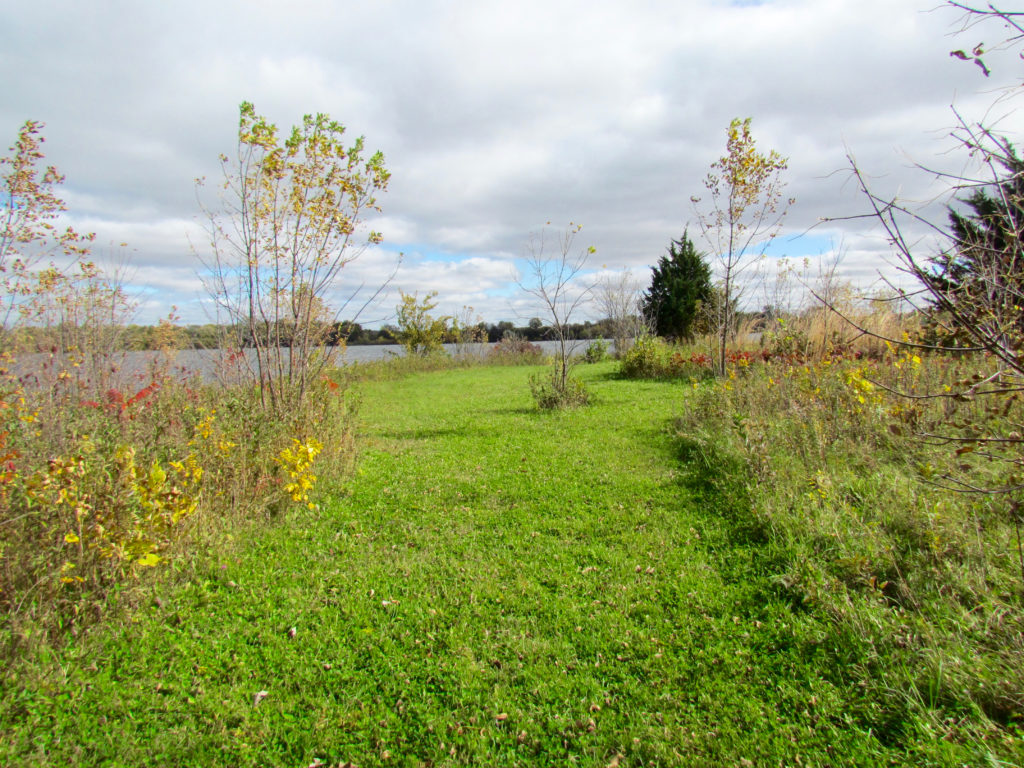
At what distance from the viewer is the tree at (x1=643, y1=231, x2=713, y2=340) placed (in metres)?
21.4

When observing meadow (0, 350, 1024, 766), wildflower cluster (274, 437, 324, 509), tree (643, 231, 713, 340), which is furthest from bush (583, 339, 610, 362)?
wildflower cluster (274, 437, 324, 509)

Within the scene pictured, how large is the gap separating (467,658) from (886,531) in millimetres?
2822

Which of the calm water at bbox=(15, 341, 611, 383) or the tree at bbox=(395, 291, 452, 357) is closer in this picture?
the calm water at bbox=(15, 341, 611, 383)

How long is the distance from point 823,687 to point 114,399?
558cm

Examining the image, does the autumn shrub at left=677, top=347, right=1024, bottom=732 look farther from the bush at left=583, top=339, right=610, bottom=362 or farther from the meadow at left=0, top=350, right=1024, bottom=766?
the bush at left=583, top=339, right=610, bottom=362

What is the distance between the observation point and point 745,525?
4.23 metres

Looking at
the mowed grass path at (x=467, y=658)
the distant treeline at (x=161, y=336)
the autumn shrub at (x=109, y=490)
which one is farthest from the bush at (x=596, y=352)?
the autumn shrub at (x=109, y=490)

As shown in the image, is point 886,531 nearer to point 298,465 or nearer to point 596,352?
point 298,465

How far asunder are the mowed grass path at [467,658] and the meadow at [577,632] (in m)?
0.01

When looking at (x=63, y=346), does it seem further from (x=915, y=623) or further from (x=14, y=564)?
(x=915, y=623)

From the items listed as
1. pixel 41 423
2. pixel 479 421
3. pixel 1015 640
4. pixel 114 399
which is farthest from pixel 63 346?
pixel 1015 640

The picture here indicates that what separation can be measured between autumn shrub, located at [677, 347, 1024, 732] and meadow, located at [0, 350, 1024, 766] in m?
0.02

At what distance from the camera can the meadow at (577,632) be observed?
7.41ft

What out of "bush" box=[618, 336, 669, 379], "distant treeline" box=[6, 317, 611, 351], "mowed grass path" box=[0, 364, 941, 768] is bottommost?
"mowed grass path" box=[0, 364, 941, 768]
